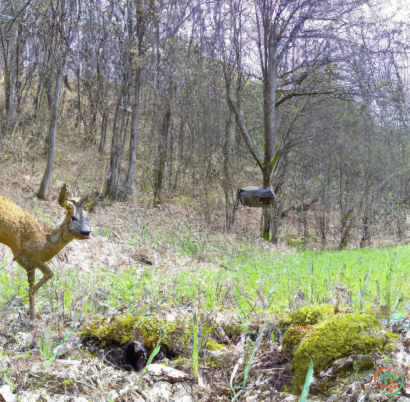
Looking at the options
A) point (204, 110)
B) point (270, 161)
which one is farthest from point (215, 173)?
point (204, 110)

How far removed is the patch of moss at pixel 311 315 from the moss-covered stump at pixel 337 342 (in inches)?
18.5

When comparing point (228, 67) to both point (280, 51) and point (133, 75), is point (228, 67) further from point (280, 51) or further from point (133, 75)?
point (133, 75)

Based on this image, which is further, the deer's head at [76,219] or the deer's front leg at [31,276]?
the deer's front leg at [31,276]

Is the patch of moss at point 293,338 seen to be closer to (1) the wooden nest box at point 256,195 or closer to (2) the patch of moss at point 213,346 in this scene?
(2) the patch of moss at point 213,346

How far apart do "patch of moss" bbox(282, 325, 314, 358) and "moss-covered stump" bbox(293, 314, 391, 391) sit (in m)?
0.13

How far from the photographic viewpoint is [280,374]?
2758 mm

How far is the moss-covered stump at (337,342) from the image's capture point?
2549 mm

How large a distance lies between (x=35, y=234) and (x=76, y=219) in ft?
1.33

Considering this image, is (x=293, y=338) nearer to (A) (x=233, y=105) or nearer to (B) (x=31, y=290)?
(B) (x=31, y=290)

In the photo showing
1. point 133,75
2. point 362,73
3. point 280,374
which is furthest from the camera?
point 133,75

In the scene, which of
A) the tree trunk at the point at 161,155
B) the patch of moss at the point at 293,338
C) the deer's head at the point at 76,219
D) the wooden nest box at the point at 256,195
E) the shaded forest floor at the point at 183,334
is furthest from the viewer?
the tree trunk at the point at 161,155

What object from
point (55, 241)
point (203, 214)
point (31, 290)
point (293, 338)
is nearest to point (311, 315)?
point (293, 338)

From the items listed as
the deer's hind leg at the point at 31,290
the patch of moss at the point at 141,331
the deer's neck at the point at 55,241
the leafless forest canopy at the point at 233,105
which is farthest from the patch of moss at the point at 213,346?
the leafless forest canopy at the point at 233,105

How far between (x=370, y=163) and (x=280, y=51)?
608cm
